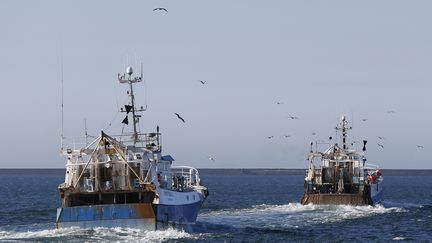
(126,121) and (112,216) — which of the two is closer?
(112,216)

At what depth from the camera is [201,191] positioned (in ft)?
235

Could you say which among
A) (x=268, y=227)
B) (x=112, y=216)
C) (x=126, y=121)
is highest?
(x=126, y=121)

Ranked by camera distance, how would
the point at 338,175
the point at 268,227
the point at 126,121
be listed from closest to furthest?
the point at 126,121
the point at 268,227
the point at 338,175

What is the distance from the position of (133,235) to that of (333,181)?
4540 centimetres

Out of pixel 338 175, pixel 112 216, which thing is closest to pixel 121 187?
pixel 112 216

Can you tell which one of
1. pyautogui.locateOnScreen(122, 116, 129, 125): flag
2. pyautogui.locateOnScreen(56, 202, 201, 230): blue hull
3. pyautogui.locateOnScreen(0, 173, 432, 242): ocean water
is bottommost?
pyautogui.locateOnScreen(0, 173, 432, 242): ocean water

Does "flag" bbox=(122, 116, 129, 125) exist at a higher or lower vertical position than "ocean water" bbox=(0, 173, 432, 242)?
higher

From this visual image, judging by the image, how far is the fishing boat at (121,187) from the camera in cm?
5712

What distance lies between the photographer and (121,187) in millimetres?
60344

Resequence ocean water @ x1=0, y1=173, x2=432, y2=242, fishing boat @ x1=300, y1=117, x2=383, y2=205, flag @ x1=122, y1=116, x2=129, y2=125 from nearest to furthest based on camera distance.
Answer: ocean water @ x1=0, y1=173, x2=432, y2=242 → flag @ x1=122, y1=116, x2=129, y2=125 → fishing boat @ x1=300, y1=117, x2=383, y2=205

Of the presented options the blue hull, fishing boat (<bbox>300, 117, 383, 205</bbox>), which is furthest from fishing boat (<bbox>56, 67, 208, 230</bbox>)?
fishing boat (<bbox>300, 117, 383, 205</bbox>)

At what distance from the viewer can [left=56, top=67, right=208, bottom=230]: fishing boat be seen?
57.1m

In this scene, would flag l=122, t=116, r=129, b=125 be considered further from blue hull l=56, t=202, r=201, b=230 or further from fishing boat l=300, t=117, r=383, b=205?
fishing boat l=300, t=117, r=383, b=205

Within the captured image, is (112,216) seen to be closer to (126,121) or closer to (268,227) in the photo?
(126,121)
